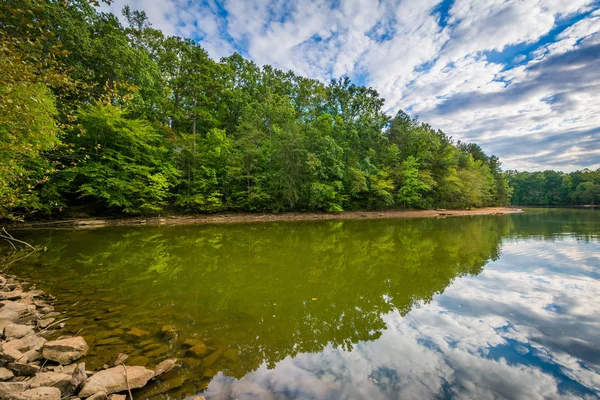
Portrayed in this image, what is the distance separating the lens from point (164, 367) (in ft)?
9.11

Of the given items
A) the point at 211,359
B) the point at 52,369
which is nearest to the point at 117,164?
the point at 52,369

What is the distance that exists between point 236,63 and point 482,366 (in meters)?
35.6

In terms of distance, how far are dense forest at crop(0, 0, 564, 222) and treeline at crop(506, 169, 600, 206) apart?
41816 mm

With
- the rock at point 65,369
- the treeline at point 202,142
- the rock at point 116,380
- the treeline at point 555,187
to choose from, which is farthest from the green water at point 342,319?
the treeline at point 555,187

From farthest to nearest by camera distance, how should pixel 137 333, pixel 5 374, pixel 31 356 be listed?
1. pixel 137 333
2. pixel 31 356
3. pixel 5 374

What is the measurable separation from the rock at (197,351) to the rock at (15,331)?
6.72ft

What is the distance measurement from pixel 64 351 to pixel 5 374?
21.3 inches

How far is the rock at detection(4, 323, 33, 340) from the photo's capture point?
10.1 ft

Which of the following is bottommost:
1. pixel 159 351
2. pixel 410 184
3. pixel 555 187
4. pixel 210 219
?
pixel 159 351

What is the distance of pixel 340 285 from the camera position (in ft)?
19.4

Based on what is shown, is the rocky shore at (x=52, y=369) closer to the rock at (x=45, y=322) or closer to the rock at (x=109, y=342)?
the rock at (x=45, y=322)

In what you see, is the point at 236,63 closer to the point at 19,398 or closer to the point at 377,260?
the point at 377,260

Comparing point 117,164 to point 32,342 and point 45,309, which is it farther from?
point 32,342

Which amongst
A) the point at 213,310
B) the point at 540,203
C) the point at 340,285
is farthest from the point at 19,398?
the point at 540,203
